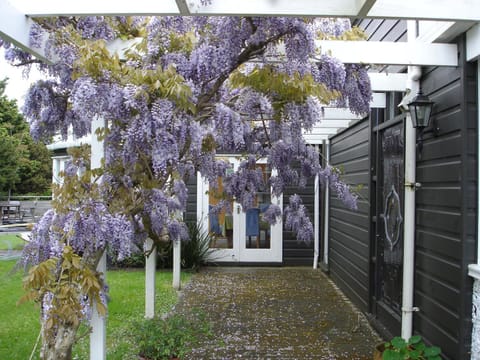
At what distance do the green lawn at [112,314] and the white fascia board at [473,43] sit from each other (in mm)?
2691

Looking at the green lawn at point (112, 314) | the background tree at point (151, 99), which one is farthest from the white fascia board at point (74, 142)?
the green lawn at point (112, 314)

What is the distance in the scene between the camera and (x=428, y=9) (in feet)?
7.70

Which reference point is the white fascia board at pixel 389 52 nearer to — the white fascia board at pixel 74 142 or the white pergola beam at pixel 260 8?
the white pergola beam at pixel 260 8

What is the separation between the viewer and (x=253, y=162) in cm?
429

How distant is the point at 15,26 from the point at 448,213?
106 inches

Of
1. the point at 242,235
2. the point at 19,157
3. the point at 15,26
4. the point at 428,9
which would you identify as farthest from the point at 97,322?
the point at 19,157

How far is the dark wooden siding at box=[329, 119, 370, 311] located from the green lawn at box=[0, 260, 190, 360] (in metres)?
2.25

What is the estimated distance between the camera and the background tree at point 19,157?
58.6ft

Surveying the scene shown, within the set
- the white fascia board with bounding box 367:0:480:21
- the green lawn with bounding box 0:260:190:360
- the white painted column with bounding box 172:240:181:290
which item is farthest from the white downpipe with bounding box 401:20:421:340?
the white painted column with bounding box 172:240:181:290

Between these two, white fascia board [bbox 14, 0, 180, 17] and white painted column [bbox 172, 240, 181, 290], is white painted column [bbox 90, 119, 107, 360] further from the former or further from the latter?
white painted column [bbox 172, 240, 181, 290]

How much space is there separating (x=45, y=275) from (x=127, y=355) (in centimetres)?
199

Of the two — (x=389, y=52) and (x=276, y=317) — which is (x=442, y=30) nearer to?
(x=389, y=52)

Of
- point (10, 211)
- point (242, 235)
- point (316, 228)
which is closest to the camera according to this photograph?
point (316, 228)

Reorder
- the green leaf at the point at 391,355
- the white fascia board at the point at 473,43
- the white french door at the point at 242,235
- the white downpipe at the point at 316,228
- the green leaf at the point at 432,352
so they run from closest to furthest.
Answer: the white fascia board at the point at 473,43 < the green leaf at the point at 432,352 < the green leaf at the point at 391,355 < the white downpipe at the point at 316,228 < the white french door at the point at 242,235
